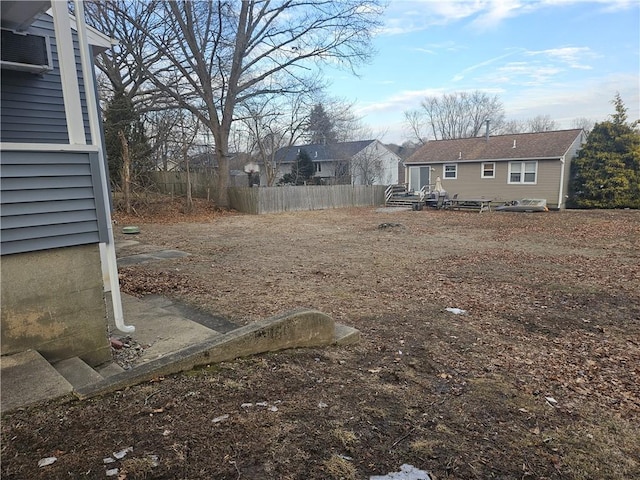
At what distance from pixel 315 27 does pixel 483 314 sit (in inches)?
736

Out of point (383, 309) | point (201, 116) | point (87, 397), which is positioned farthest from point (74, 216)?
point (201, 116)

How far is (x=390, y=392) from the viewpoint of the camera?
289 cm

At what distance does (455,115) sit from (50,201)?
50.7 m

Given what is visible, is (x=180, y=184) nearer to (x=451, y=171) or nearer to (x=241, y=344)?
(x=451, y=171)

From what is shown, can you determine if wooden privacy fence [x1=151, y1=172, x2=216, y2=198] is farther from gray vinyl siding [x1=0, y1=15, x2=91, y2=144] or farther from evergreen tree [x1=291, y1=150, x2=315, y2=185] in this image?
gray vinyl siding [x1=0, y1=15, x2=91, y2=144]

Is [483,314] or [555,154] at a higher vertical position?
[555,154]

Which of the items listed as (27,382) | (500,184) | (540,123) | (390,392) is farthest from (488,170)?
(540,123)

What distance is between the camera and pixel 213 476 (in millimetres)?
1727

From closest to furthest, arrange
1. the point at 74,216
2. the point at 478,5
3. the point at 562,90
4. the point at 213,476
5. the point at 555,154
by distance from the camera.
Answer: the point at 213,476 < the point at 74,216 < the point at 478,5 < the point at 562,90 < the point at 555,154

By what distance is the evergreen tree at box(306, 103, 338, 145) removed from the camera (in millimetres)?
27844

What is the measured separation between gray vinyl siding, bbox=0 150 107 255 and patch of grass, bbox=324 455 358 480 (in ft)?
7.11

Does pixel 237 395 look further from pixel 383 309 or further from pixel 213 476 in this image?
pixel 383 309

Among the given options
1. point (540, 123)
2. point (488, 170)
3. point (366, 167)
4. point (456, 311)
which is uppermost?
point (540, 123)

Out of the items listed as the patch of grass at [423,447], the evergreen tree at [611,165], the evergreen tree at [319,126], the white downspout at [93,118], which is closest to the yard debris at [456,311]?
the patch of grass at [423,447]
